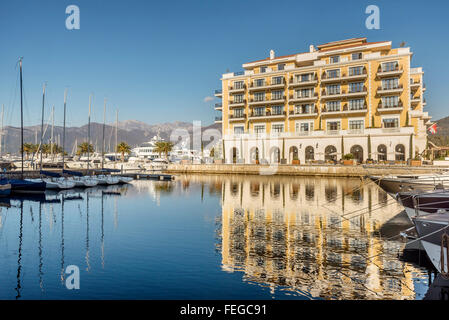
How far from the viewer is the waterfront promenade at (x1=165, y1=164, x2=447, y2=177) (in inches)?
1842

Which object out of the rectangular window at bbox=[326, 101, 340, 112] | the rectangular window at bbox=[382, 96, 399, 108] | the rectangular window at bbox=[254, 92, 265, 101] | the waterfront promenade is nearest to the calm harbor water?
the waterfront promenade

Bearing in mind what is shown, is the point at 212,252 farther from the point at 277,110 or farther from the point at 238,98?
the point at 238,98

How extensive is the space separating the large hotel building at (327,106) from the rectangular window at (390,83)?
5 cm

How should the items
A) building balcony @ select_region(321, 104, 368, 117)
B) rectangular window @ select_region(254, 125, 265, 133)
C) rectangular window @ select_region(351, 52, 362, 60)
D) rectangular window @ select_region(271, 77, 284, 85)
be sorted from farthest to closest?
rectangular window @ select_region(254, 125, 265, 133) < rectangular window @ select_region(271, 77, 284, 85) < rectangular window @ select_region(351, 52, 362, 60) < building balcony @ select_region(321, 104, 368, 117)

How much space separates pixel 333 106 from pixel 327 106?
3.75 ft

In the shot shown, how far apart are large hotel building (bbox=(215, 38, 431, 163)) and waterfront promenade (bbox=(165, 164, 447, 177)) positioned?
13.2 ft

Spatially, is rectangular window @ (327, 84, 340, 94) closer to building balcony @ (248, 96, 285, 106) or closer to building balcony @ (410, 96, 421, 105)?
building balcony @ (248, 96, 285, 106)

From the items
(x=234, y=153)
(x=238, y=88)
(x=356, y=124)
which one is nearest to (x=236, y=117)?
(x=238, y=88)

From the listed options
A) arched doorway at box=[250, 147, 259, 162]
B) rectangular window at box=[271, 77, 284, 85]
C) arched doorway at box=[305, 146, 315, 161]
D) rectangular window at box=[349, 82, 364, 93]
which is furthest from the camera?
arched doorway at box=[250, 147, 259, 162]

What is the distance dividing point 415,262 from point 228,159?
61327 mm

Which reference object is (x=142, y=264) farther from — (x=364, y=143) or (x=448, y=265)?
(x=364, y=143)

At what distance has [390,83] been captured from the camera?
5994 centimetres
